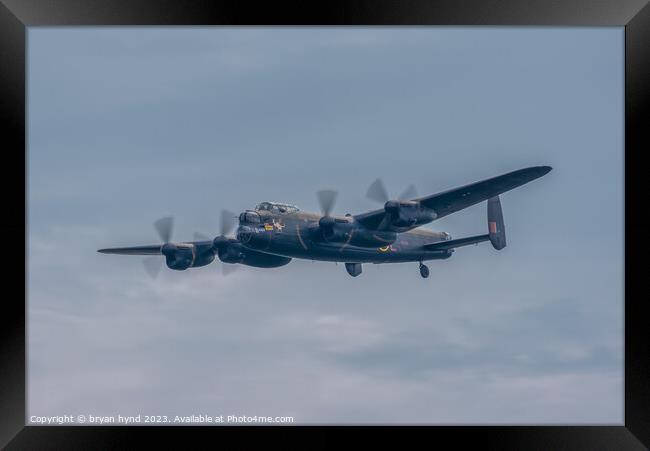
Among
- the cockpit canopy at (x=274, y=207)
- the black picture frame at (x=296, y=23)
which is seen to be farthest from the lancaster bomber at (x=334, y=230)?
the black picture frame at (x=296, y=23)

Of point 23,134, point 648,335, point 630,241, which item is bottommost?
point 648,335

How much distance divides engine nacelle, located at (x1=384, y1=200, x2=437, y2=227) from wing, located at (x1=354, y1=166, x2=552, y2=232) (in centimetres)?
12

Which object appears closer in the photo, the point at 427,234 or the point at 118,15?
the point at 118,15

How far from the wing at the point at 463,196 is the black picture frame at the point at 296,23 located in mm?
5079

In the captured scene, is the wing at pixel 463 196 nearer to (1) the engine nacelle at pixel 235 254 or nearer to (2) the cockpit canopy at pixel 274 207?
(2) the cockpit canopy at pixel 274 207

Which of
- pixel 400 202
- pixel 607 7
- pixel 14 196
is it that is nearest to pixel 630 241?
pixel 607 7

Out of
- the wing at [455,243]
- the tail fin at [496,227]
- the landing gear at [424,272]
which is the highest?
the tail fin at [496,227]

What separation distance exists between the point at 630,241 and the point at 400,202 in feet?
28.0

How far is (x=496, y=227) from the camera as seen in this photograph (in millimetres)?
30000

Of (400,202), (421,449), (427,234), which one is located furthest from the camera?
(427,234)

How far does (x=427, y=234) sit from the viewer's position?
29297 mm

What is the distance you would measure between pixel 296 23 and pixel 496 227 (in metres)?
15.0

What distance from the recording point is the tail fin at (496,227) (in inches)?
1164

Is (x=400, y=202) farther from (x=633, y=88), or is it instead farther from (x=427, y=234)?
(x=633, y=88)
